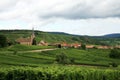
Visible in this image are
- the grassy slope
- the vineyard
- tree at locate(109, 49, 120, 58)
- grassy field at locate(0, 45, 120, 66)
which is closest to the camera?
the vineyard

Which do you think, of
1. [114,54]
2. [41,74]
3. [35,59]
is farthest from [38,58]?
[41,74]

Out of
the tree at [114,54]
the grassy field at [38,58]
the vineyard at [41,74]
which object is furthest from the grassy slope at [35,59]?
the vineyard at [41,74]

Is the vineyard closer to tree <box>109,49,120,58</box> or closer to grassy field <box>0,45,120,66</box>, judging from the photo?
grassy field <box>0,45,120,66</box>

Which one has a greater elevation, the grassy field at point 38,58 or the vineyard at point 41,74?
the vineyard at point 41,74

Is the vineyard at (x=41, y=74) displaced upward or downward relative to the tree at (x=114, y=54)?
upward

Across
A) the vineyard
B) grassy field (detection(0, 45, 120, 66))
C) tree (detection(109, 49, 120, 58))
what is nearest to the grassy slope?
grassy field (detection(0, 45, 120, 66))

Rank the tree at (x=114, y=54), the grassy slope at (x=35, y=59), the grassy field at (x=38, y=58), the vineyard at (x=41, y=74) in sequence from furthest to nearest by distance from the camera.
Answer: the tree at (x=114, y=54), the grassy field at (x=38, y=58), the grassy slope at (x=35, y=59), the vineyard at (x=41, y=74)

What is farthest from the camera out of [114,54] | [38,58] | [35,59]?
[114,54]

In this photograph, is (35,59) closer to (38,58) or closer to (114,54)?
(38,58)

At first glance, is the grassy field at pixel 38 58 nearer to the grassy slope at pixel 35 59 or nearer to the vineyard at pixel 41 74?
the grassy slope at pixel 35 59

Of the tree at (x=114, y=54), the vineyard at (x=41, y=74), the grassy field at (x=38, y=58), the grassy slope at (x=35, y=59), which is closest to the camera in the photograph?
the vineyard at (x=41, y=74)

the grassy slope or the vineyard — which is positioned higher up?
the vineyard

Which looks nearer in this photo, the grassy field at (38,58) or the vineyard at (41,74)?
the vineyard at (41,74)

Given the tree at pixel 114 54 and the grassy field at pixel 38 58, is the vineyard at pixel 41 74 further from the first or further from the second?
the tree at pixel 114 54
